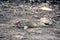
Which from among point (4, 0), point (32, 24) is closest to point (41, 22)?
point (32, 24)

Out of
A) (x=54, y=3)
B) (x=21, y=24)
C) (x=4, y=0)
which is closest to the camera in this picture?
(x=21, y=24)

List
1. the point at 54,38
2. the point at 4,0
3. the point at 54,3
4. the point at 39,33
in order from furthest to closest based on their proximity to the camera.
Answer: the point at 4,0
the point at 54,3
the point at 39,33
the point at 54,38

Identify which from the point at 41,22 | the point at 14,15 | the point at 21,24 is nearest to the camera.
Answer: the point at 21,24

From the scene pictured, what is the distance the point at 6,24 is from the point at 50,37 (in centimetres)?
285

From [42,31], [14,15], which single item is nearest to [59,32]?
[42,31]

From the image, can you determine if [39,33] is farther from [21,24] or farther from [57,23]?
[57,23]

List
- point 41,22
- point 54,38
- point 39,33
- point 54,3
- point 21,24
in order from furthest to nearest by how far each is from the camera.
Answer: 1. point 54,3
2. point 41,22
3. point 21,24
4. point 39,33
5. point 54,38

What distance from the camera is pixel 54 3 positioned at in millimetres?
16500

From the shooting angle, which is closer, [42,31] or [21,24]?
[42,31]

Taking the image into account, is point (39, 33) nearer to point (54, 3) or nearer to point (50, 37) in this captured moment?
point (50, 37)

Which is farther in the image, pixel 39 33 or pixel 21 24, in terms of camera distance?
pixel 21 24

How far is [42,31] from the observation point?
346 inches

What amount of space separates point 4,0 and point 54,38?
10673 mm

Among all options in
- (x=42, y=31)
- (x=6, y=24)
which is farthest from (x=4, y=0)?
(x=42, y=31)
